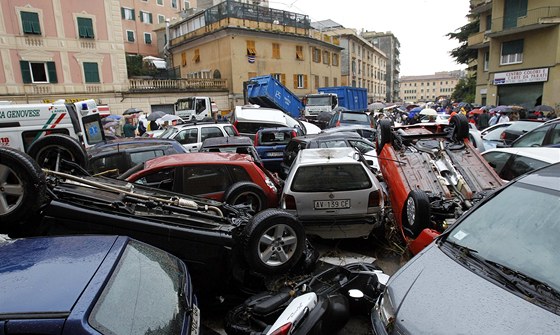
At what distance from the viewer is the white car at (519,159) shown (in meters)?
5.58

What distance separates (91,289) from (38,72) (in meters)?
28.3

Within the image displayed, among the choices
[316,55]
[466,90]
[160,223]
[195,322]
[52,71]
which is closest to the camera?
[195,322]

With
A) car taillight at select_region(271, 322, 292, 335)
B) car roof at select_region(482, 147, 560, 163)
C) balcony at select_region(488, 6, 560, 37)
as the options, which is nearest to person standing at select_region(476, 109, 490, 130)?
car roof at select_region(482, 147, 560, 163)

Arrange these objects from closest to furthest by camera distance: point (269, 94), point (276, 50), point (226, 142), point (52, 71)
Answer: point (226, 142) → point (269, 94) → point (52, 71) → point (276, 50)

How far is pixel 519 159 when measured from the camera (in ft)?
20.0

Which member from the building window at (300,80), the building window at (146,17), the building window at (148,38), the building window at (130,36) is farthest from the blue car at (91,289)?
the building window at (146,17)

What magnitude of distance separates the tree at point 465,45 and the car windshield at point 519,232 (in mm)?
43156

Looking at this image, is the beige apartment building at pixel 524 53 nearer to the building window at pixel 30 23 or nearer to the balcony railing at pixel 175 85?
the balcony railing at pixel 175 85

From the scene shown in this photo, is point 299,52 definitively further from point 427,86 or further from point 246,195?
point 427,86

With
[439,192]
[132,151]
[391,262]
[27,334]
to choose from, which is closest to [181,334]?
[27,334]

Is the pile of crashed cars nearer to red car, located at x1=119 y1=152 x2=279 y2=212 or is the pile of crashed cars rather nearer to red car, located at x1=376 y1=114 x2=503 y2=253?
red car, located at x1=376 y1=114 x2=503 y2=253

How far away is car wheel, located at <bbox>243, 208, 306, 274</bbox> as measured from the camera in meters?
3.74

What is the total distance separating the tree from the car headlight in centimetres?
4405

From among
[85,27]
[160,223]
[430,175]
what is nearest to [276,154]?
[430,175]
